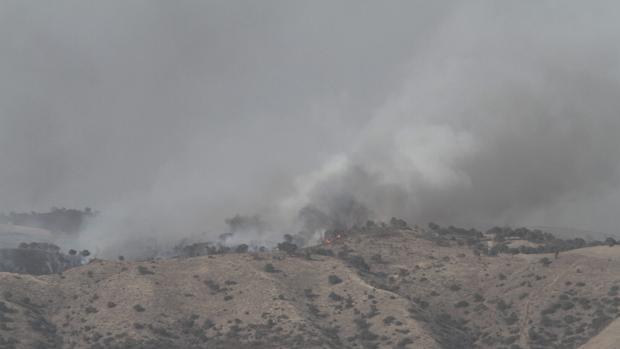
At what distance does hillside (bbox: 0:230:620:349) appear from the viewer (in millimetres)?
128250

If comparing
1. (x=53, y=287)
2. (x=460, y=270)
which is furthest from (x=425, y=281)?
(x=53, y=287)

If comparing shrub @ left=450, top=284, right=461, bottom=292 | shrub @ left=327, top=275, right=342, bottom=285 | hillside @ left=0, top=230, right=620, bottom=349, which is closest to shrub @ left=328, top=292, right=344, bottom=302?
hillside @ left=0, top=230, right=620, bottom=349

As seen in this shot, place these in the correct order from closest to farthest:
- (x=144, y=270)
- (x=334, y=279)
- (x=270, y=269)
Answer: (x=334, y=279) → (x=144, y=270) → (x=270, y=269)

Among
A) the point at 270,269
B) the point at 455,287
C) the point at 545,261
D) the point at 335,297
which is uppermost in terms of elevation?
the point at 270,269

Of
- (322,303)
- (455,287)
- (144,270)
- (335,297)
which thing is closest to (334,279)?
(335,297)

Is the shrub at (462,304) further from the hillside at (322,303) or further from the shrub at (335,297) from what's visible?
the shrub at (335,297)

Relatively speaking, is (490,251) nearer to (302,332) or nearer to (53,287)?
(302,332)

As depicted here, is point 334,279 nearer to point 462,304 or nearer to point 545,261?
point 462,304

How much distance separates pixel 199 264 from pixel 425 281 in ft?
160

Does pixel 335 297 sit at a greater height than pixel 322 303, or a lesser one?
greater

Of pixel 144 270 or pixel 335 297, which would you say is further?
pixel 144 270

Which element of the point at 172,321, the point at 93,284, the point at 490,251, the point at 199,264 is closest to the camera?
the point at 172,321

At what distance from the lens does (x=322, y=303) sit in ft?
477

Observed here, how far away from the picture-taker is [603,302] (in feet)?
436
